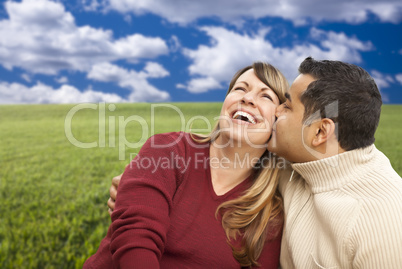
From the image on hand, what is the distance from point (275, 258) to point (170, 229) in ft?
2.57

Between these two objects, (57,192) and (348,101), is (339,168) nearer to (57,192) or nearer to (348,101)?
(348,101)

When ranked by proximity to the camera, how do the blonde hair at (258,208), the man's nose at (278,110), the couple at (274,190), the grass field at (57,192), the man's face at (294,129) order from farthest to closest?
1. the grass field at (57,192)
2. the man's nose at (278,110)
3. the blonde hair at (258,208)
4. the man's face at (294,129)
5. the couple at (274,190)

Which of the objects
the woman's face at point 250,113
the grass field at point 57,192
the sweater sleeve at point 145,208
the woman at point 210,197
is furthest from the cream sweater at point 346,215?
the grass field at point 57,192

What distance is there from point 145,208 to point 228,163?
0.81 meters

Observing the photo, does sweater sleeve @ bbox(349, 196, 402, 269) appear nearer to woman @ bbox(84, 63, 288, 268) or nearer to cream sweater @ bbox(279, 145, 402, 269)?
cream sweater @ bbox(279, 145, 402, 269)

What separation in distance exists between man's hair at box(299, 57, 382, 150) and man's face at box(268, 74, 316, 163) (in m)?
0.12

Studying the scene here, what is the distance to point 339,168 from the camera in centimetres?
→ 213

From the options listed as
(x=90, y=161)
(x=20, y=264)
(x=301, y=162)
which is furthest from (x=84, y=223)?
(x=90, y=161)

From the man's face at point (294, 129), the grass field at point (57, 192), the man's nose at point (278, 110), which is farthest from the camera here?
the grass field at point (57, 192)

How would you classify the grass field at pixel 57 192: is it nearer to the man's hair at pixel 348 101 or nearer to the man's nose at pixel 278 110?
the man's nose at pixel 278 110

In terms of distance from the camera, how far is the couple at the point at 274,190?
1.92 m

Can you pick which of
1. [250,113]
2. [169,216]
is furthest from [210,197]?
[250,113]

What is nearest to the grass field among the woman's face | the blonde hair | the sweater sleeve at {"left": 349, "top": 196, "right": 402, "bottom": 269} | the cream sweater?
the blonde hair

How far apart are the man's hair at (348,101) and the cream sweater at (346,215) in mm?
103
